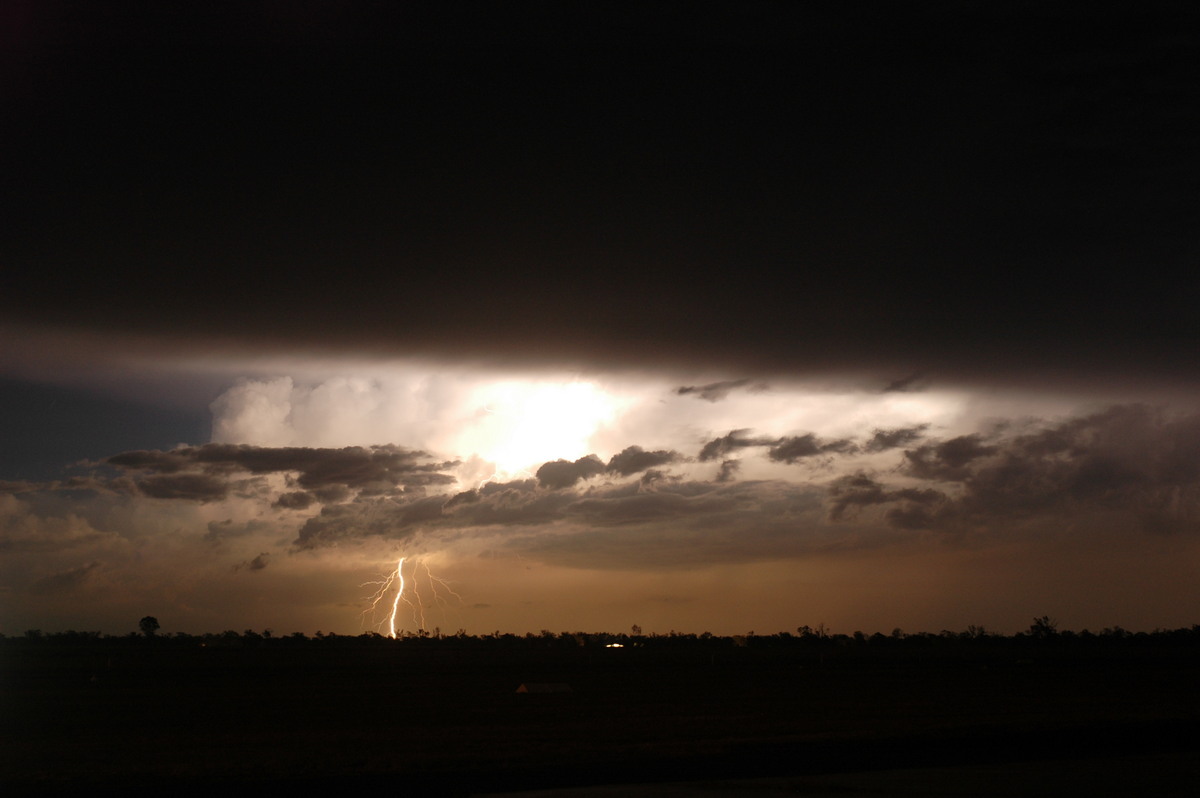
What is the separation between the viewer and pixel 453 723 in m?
Result: 44.9

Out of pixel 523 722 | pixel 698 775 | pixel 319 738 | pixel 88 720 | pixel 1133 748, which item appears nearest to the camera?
pixel 698 775

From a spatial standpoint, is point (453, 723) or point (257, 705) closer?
point (453, 723)

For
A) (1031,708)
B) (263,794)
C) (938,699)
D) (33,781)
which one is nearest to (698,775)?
(263,794)

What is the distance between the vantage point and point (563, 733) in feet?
131

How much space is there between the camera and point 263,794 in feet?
85.2

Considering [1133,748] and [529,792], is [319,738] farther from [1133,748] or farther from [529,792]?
[1133,748]

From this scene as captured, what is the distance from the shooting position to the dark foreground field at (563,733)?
28766 millimetres

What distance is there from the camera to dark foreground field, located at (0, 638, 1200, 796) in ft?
94.4

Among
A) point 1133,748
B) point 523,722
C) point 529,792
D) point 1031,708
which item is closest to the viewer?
point 529,792

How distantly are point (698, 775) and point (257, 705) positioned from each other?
124 ft

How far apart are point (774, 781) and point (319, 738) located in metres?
20.2

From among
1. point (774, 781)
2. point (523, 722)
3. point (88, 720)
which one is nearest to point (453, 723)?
point (523, 722)

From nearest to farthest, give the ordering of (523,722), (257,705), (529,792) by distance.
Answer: (529,792) < (523,722) < (257,705)

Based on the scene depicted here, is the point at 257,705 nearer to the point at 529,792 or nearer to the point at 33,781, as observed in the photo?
the point at 33,781
